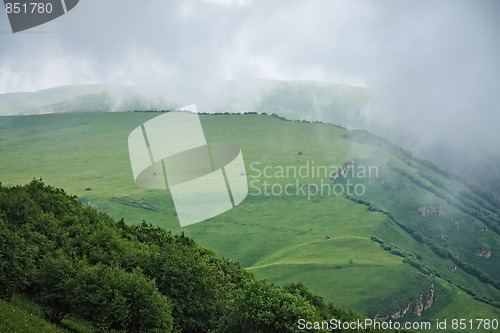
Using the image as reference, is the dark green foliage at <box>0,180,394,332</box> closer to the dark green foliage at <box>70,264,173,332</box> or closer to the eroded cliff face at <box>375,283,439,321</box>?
the dark green foliage at <box>70,264,173,332</box>

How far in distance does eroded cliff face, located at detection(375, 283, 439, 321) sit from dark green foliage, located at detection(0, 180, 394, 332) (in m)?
106

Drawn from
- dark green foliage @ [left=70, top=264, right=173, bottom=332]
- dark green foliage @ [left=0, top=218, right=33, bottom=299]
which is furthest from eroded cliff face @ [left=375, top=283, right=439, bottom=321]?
dark green foliage @ [left=0, top=218, right=33, bottom=299]

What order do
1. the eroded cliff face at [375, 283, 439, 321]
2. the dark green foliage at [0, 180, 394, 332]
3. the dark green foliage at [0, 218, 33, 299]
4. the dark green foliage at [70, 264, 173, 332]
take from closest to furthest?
the dark green foliage at [0, 218, 33, 299]
the dark green foliage at [70, 264, 173, 332]
the dark green foliage at [0, 180, 394, 332]
the eroded cliff face at [375, 283, 439, 321]

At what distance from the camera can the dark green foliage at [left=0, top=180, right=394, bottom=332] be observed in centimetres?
4841

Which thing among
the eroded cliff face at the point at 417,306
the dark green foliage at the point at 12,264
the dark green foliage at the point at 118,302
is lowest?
the eroded cliff face at the point at 417,306

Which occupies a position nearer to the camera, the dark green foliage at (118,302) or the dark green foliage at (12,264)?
the dark green foliage at (12,264)

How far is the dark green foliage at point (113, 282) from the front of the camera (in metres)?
48.4

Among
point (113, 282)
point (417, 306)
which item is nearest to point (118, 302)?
point (113, 282)

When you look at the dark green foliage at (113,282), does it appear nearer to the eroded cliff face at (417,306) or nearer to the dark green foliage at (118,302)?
the dark green foliage at (118,302)

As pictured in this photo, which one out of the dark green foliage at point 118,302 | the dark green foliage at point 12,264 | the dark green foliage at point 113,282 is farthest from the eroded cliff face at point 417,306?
the dark green foliage at point 12,264

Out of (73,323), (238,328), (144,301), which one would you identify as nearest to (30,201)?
(73,323)

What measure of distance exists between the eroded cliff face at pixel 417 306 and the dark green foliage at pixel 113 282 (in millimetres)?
106319

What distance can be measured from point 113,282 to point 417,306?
533 feet

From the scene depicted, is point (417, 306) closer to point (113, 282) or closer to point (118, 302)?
point (113, 282)
